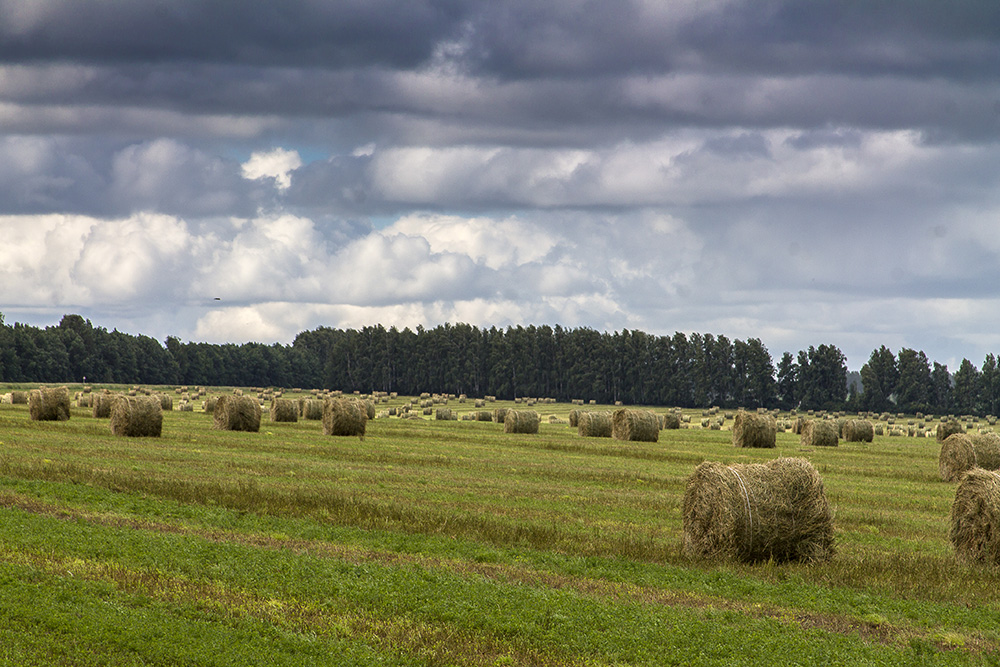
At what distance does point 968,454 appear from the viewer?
41094 millimetres

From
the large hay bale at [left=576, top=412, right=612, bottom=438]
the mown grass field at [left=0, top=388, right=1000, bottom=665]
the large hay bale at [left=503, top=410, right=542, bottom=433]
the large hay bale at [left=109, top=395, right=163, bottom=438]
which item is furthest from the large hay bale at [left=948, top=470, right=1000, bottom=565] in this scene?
the large hay bale at [left=503, top=410, right=542, bottom=433]

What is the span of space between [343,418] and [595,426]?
18.9 meters

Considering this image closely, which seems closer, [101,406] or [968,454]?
[968,454]

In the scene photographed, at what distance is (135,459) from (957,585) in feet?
86.9

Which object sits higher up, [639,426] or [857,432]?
[639,426]

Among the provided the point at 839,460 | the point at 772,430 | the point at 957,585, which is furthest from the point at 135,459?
the point at 772,430

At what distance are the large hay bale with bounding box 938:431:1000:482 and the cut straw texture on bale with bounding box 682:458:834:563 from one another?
21.9 m

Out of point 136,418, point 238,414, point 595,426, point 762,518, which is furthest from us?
point 595,426

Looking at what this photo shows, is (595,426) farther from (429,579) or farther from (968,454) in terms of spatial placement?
(429,579)

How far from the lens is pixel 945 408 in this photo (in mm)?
169625

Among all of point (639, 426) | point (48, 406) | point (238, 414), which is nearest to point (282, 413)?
point (238, 414)

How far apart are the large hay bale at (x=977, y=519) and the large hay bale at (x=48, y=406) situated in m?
49.4

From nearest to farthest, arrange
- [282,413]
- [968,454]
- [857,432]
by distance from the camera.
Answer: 1. [968,454]
2. [282,413]
3. [857,432]

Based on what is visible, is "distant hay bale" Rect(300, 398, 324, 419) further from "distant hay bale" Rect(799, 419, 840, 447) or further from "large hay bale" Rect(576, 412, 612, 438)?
"distant hay bale" Rect(799, 419, 840, 447)
